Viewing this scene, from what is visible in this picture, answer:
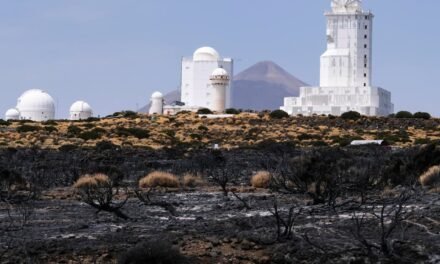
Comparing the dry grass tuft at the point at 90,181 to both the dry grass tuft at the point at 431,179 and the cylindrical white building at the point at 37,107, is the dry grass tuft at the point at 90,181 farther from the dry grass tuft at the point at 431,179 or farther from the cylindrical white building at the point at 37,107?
the cylindrical white building at the point at 37,107

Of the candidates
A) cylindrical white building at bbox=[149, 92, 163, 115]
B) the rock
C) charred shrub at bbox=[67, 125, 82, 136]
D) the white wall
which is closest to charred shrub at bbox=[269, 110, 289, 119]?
charred shrub at bbox=[67, 125, 82, 136]

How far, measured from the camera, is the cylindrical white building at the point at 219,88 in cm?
9238

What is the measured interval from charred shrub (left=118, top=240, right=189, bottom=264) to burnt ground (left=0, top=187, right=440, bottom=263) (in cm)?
54

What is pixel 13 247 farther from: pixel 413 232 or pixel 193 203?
pixel 193 203

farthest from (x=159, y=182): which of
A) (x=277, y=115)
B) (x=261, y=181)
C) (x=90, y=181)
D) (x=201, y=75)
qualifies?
(x=201, y=75)

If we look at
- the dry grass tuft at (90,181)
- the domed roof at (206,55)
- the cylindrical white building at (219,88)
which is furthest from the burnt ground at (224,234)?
the domed roof at (206,55)

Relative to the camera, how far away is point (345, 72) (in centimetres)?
9219

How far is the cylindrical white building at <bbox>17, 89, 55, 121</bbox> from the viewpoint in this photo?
3841 inches

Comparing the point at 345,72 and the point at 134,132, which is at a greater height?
the point at 345,72

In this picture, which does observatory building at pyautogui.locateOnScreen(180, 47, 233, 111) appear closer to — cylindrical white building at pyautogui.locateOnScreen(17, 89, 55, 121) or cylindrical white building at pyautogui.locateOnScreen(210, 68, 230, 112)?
cylindrical white building at pyautogui.locateOnScreen(210, 68, 230, 112)

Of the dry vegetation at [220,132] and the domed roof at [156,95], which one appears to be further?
the domed roof at [156,95]

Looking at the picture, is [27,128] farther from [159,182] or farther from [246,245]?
[246,245]

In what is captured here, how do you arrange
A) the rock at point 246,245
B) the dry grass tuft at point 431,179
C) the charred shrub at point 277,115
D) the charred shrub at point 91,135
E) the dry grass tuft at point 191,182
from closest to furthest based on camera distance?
the rock at point 246,245 → the dry grass tuft at point 431,179 → the dry grass tuft at point 191,182 → the charred shrub at point 91,135 → the charred shrub at point 277,115

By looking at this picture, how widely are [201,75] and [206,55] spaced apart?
2852 mm
